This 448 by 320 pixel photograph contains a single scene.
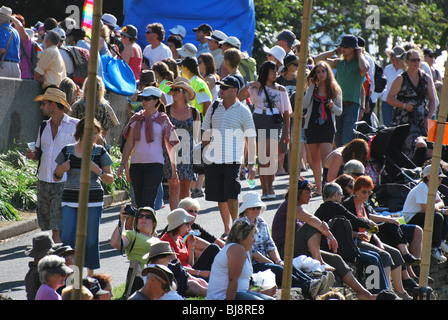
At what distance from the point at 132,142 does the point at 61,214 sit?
1295 mm

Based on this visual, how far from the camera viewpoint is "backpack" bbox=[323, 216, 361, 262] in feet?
31.1

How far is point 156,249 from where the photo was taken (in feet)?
23.7

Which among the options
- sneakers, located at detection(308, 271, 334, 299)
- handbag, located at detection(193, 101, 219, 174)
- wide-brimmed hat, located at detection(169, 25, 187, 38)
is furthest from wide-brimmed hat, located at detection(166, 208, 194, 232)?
wide-brimmed hat, located at detection(169, 25, 187, 38)

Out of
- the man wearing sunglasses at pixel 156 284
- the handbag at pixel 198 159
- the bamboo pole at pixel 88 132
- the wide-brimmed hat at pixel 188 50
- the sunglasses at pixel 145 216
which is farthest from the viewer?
the wide-brimmed hat at pixel 188 50

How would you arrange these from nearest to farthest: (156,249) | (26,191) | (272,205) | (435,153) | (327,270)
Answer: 1. (435,153)
2. (156,249)
3. (327,270)
4. (26,191)
5. (272,205)

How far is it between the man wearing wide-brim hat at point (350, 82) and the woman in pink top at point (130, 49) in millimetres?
3245

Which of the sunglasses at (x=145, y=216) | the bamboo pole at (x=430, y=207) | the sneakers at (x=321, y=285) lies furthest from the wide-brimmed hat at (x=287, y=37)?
the bamboo pole at (x=430, y=207)

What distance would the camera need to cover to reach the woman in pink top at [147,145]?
383 inches

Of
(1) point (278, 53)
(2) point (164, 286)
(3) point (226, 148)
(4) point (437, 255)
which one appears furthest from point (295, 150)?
(1) point (278, 53)

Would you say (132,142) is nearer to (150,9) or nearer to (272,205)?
(272,205)

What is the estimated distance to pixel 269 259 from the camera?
8.82 meters

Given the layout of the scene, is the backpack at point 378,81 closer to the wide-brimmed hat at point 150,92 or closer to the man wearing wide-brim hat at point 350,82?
the man wearing wide-brim hat at point 350,82

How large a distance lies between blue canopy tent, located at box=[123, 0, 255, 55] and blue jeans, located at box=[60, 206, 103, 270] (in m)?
10.7
